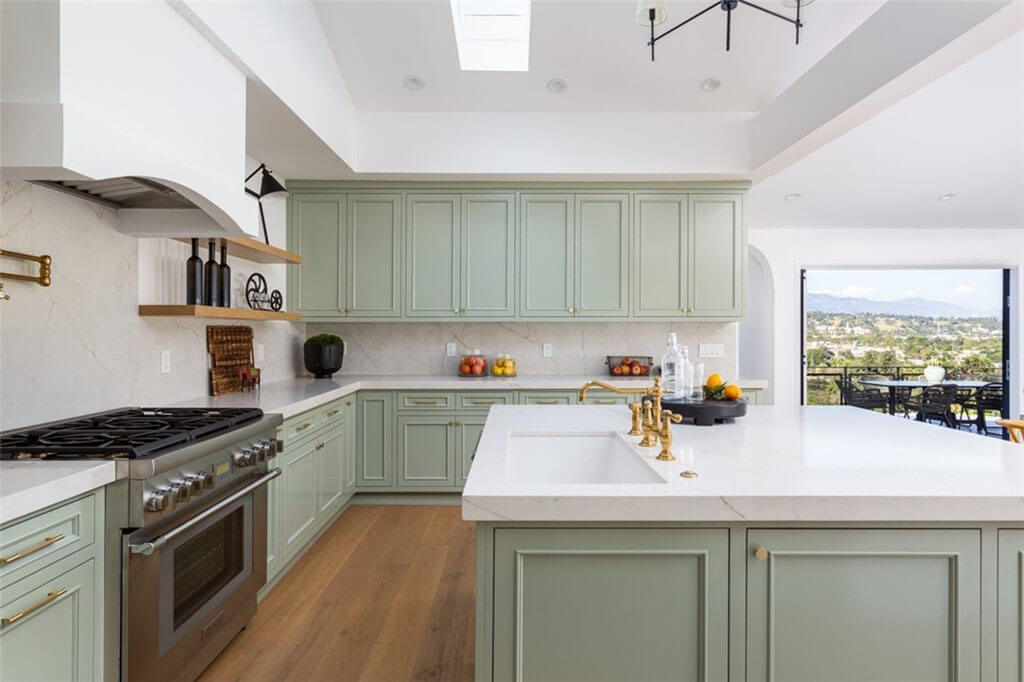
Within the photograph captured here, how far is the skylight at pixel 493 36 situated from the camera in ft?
11.7

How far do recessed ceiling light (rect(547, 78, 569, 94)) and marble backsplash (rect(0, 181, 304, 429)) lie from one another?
99.4 inches

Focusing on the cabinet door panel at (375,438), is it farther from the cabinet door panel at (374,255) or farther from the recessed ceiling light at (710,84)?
the recessed ceiling light at (710,84)

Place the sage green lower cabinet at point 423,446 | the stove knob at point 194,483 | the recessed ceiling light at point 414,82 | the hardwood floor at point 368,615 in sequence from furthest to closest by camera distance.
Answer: the sage green lower cabinet at point 423,446 < the recessed ceiling light at point 414,82 < the hardwood floor at point 368,615 < the stove knob at point 194,483

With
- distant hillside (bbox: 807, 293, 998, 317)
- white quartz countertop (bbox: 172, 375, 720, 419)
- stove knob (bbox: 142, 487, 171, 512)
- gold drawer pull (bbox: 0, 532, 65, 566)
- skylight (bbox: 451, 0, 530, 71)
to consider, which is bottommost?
gold drawer pull (bbox: 0, 532, 65, 566)

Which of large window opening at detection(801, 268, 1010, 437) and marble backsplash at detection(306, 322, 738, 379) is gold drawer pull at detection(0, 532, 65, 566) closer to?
marble backsplash at detection(306, 322, 738, 379)

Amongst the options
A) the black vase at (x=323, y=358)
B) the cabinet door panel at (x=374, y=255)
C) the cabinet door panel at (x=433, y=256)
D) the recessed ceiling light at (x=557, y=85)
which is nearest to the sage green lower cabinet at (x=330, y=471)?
the black vase at (x=323, y=358)

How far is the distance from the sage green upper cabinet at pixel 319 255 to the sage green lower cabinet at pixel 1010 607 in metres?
3.93

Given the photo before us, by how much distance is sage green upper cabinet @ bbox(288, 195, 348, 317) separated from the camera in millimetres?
4234

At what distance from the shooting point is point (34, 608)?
1.30m

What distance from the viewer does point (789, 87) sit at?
3477mm

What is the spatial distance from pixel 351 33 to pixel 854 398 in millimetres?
6867

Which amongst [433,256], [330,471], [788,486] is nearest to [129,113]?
[788,486]

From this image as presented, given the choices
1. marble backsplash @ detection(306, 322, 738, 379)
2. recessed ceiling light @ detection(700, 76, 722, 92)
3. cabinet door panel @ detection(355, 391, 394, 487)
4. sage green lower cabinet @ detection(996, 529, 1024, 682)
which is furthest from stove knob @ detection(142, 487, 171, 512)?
recessed ceiling light @ detection(700, 76, 722, 92)

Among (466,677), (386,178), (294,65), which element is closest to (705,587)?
(466,677)
